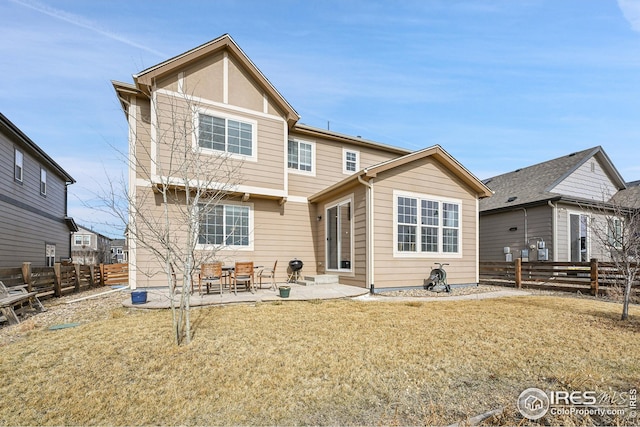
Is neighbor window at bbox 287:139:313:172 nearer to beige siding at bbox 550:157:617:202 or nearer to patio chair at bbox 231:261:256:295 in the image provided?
patio chair at bbox 231:261:256:295

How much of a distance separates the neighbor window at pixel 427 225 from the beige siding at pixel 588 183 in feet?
23.5

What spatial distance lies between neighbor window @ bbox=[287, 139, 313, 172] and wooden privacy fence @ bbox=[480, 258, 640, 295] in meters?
8.35

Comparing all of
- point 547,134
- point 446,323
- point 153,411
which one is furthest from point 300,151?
point 547,134

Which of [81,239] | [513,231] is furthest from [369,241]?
[81,239]

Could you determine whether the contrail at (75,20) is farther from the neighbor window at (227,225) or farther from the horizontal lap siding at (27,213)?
the horizontal lap siding at (27,213)

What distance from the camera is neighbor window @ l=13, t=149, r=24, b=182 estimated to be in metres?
13.1

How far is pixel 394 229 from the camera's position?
10.2 meters

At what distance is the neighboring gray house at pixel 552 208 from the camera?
14180 mm

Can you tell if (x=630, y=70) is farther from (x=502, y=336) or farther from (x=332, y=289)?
(x=332, y=289)

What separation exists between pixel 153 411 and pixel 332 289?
22.6ft

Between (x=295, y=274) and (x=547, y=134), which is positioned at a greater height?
(x=547, y=134)

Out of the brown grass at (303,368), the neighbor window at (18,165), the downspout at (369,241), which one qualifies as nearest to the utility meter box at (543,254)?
the brown grass at (303,368)

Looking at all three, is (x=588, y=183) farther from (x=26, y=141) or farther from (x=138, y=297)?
(x=26, y=141)

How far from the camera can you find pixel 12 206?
12547 mm
